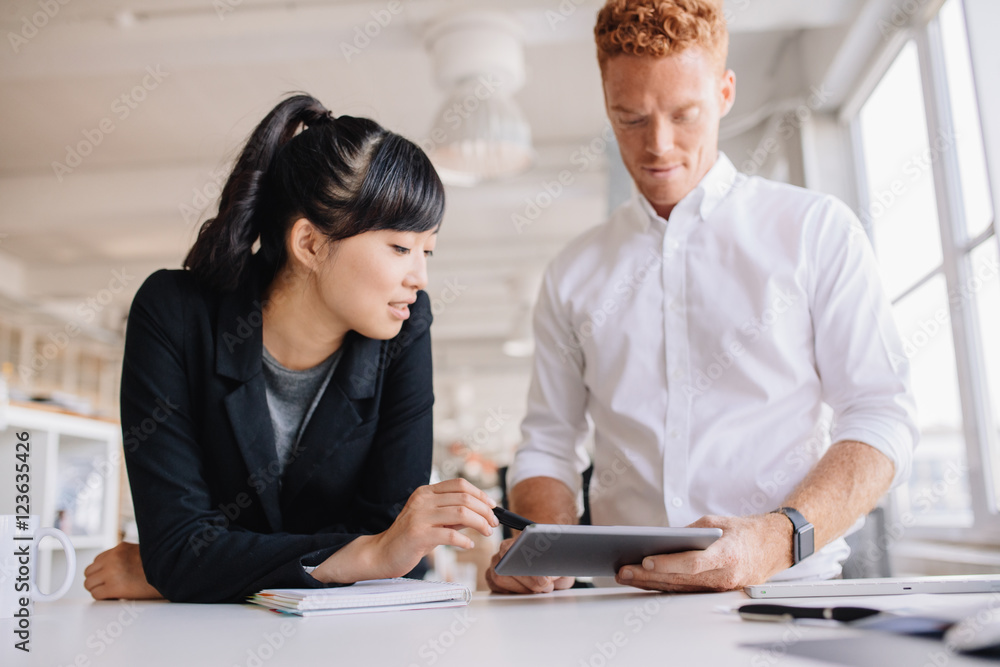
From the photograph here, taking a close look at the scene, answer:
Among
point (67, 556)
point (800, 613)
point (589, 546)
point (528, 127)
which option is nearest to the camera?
point (800, 613)

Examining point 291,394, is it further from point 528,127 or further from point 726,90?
point 528,127

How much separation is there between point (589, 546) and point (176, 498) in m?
0.61

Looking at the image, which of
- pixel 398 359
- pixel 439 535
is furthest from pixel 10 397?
pixel 439 535

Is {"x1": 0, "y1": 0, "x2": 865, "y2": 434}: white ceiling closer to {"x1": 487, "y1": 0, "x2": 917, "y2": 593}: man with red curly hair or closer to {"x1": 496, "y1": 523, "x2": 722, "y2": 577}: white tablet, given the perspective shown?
{"x1": 487, "y1": 0, "x2": 917, "y2": 593}: man with red curly hair

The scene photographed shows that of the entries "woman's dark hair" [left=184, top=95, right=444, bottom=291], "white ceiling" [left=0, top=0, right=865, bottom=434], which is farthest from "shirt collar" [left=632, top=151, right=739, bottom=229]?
"white ceiling" [left=0, top=0, right=865, bottom=434]

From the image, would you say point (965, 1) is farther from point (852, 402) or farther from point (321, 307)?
point (321, 307)

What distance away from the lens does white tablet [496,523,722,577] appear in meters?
0.92

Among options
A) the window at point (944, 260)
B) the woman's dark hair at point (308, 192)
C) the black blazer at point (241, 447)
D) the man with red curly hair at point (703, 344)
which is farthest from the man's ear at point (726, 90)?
A: the window at point (944, 260)

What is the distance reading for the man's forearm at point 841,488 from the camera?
128 centimetres

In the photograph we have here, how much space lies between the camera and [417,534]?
42.3 inches

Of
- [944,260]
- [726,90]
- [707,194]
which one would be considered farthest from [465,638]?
[944,260]

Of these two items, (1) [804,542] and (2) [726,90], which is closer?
(1) [804,542]

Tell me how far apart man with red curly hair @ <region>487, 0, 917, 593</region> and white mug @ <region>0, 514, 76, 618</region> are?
2.12ft

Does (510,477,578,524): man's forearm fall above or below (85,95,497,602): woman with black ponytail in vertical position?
below
